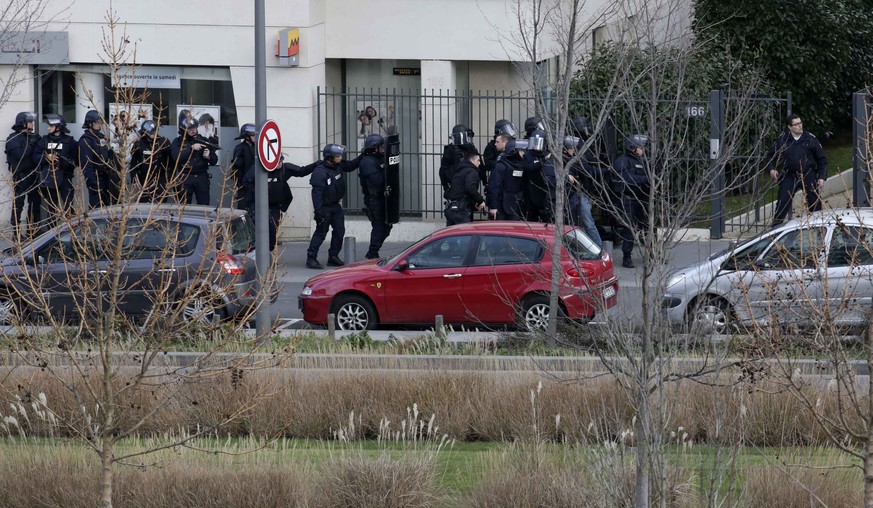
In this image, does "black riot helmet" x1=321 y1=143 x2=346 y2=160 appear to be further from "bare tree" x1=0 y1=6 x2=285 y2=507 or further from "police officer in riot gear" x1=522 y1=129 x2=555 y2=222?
"bare tree" x1=0 y1=6 x2=285 y2=507

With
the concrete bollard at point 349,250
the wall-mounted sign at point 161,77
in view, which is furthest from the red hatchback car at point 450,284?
the wall-mounted sign at point 161,77

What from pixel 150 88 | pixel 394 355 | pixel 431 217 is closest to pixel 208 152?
pixel 150 88

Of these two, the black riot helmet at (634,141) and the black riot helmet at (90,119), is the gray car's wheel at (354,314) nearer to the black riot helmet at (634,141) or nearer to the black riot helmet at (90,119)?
the black riot helmet at (634,141)

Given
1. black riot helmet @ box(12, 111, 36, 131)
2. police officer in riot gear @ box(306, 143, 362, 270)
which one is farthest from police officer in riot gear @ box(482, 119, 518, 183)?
black riot helmet @ box(12, 111, 36, 131)

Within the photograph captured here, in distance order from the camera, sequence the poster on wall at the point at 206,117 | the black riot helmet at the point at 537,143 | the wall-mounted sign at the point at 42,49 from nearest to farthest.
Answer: the black riot helmet at the point at 537,143 → the wall-mounted sign at the point at 42,49 → the poster on wall at the point at 206,117

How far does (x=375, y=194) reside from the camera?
19.7m

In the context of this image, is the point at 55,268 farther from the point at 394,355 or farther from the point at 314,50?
the point at 314,50

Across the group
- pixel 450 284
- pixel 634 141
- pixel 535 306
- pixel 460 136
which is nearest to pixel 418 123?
pixel 460 136

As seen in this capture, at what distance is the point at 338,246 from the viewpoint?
1948cm

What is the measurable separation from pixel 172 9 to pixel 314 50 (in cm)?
234

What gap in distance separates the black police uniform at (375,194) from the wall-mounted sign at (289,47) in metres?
2.74

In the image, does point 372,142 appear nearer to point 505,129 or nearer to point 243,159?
point 243,159

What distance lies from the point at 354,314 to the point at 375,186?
5137mm

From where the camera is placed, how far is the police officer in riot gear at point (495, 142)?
1998cm
